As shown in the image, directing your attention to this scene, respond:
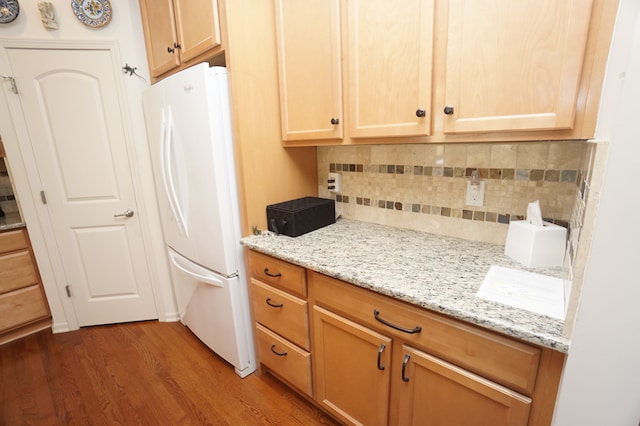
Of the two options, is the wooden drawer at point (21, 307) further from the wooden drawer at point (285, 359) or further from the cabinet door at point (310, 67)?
the cabinet door at point (310, 67)

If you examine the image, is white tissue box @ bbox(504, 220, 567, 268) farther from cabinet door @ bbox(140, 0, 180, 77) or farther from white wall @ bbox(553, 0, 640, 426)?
cabinet door @ bbox(140, 0, 180, 77)

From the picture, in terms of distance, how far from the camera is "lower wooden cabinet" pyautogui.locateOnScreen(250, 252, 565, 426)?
2.70 ft

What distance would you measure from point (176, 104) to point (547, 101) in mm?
1600

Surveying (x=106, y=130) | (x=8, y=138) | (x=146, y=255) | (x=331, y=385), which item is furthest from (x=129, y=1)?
(x=331, y=385)

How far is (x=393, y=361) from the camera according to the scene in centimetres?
109

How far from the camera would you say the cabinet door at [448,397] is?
2.80ft

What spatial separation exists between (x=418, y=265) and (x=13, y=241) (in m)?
2.73

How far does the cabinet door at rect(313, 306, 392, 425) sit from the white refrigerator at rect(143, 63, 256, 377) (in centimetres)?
56

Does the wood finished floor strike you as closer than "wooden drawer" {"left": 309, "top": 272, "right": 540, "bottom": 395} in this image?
No

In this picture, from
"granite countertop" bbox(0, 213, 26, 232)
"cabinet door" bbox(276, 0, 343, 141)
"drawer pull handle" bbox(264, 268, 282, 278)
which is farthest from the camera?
"granite countertop" bbox(0, 213, 26, 232)

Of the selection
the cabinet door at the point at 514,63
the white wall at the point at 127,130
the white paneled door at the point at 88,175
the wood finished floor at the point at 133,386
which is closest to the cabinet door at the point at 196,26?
the white wall at the point at 127,130

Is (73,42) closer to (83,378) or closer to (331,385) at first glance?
(83,378)

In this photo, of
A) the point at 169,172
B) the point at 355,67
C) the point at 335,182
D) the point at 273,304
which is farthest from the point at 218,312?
the point at 355,67

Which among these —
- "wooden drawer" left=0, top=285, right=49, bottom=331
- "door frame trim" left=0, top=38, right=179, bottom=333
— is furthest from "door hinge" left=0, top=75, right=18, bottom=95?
"wooden drawer" left=0, top=285, right=49, bottom=331
